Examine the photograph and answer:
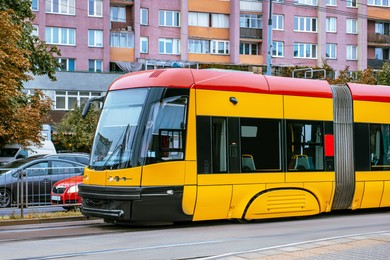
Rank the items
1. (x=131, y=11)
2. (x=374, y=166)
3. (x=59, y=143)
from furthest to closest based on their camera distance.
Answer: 1. (x=131, y=11)
2. (x=59, y=143)
3. (x=374, y=166)

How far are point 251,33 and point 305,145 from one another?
44.4m

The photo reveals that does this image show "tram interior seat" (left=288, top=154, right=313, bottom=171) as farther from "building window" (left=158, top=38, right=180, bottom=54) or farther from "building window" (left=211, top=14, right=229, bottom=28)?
"building window" (left=211, top=14, right=229, bottom=28)

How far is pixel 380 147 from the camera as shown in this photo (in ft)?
52.1

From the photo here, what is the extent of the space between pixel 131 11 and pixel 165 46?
4.25 m

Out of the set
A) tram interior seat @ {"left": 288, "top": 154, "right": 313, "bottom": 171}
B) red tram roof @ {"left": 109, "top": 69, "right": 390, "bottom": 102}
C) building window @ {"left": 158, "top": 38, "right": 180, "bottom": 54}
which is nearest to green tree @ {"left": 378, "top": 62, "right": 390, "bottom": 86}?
building window @ {"left": 158, "top": 38, "right": 180, "bottom": 54}

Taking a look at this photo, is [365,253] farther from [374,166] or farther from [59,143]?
[59,143]

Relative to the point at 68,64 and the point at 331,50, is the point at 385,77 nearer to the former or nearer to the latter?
the point at 331,50

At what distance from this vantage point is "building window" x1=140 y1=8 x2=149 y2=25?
176 feet

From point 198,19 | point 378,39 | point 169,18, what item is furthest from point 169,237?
point 378,39

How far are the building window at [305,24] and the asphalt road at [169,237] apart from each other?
153 ft

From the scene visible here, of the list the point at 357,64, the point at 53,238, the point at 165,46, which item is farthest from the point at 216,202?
the point at 357,64

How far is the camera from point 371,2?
62.9 m

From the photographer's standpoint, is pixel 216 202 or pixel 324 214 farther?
pixel 324 214

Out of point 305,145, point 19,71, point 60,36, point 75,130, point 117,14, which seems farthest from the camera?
point 117,14
